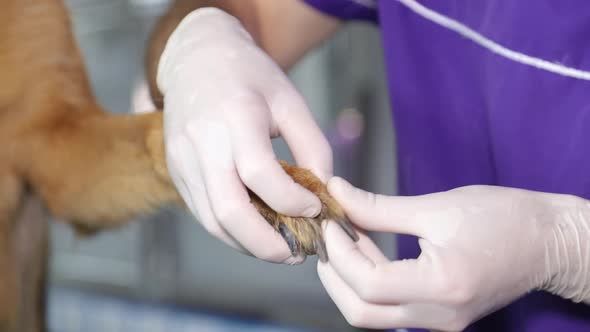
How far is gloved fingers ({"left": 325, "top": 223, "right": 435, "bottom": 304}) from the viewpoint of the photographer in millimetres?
548

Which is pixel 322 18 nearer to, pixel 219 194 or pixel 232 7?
pixel 232 7

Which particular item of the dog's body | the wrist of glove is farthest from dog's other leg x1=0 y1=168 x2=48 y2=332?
the wrist of glove

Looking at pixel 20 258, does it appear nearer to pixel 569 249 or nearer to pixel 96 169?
pixel 96 169

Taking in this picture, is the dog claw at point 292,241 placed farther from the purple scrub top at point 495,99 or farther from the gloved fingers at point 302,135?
the purple scrub top at point 495,99

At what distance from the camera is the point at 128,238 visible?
101 inches

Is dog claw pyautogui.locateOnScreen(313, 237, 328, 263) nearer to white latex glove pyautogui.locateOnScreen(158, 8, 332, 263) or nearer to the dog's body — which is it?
white latex glove pyautogui.locateOnScreen(158, 8, 332, 263)

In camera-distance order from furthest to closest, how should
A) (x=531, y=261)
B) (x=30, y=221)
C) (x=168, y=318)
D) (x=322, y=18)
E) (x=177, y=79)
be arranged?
1. (x=168, y=318)
2. (x=30, y=221)
3. (x=322, y=18)
4. (x=177, y=79)
5. (x=531, y=261)

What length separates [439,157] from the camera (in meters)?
0.86

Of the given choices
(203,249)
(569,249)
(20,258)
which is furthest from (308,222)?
(203,249)

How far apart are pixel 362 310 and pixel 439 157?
34 cm

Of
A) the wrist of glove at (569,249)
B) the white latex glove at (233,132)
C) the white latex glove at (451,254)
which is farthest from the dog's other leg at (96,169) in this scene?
the wrist of glove at (569,249)

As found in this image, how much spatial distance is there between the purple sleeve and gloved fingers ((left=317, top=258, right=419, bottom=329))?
47 cm

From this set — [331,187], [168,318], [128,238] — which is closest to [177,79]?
[331,187]

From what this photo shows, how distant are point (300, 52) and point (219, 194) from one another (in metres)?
0.46
